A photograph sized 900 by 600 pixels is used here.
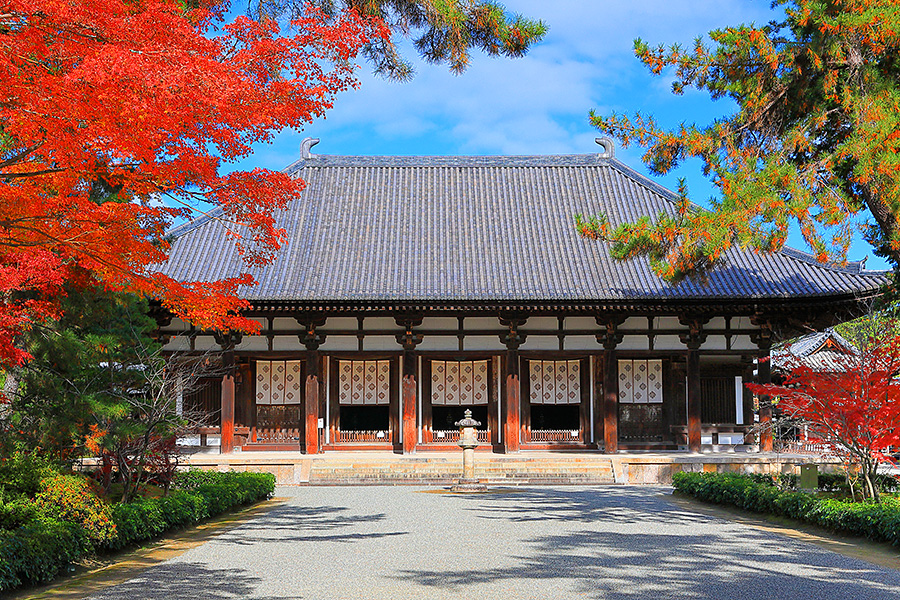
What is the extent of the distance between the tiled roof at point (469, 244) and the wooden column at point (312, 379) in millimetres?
839

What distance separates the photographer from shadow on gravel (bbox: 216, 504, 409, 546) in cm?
917

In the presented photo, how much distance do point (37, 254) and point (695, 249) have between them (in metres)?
8.38

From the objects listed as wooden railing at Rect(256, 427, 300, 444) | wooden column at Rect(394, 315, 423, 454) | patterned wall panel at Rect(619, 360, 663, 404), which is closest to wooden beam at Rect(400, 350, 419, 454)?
wooden column at Rect(394, 315, 423, 454)

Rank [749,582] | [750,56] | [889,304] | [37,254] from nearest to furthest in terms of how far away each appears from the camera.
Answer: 1. [749,582]
2. [37,254]
3. [750,56]
4. [889,304]

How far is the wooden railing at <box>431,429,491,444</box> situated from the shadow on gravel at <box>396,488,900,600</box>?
27.3ft

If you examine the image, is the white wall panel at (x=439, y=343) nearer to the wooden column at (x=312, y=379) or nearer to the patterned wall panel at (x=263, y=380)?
the wooden column at (x=312, y=379)

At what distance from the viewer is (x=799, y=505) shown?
10195 mm

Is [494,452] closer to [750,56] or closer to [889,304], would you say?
[889,304]

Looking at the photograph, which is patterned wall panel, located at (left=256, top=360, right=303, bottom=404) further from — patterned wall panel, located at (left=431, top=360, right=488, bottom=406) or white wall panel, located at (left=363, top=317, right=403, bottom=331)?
patterned wall panel, located at (left=431, top=360, right=488, bottom=406)

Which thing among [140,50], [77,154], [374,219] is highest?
[374,219]

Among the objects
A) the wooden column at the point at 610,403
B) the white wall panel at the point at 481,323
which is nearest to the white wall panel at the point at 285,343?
the white wall panel at the point at 481,323

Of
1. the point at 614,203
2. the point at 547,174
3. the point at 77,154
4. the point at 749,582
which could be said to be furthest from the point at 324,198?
the point at 749,582

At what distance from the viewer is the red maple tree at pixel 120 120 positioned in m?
5.96

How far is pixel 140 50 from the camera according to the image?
20.1 ft
